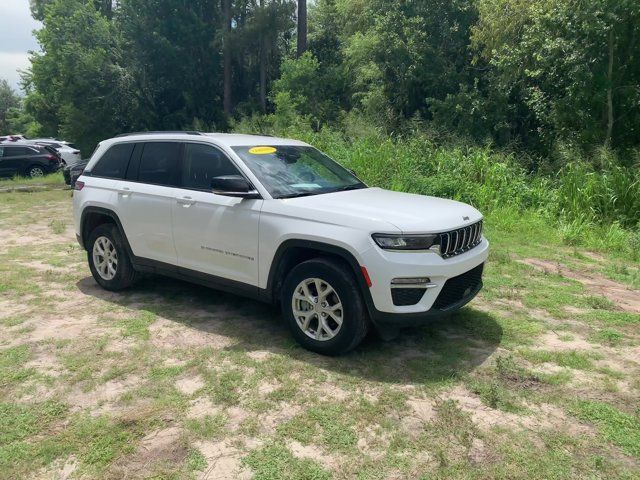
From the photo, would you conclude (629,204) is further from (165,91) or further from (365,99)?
(165,91)

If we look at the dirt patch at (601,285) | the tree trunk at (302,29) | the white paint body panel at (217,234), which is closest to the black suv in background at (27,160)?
the tree trunk at (302,29)

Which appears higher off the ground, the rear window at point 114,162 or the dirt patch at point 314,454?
the rear window at point 114,162

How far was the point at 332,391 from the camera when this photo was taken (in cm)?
363

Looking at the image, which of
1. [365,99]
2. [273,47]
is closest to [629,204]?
[365,99]

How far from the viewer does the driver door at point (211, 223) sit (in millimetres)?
4516

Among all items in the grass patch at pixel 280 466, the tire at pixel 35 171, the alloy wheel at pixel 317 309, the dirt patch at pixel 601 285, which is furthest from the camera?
the tire at pixel 35 171

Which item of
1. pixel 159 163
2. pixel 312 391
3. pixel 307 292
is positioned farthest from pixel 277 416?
pixel 159 163

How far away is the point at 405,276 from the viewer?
3.80m

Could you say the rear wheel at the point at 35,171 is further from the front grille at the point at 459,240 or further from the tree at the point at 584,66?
the front grille at the point at 459,240

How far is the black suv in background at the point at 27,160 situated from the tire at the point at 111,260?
18.5 m

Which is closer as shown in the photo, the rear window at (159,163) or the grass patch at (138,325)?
the grass patch at (138,325)

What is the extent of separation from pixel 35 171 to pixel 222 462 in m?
22.4

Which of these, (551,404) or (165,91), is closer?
(551,404)

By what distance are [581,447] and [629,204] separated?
7.90m
